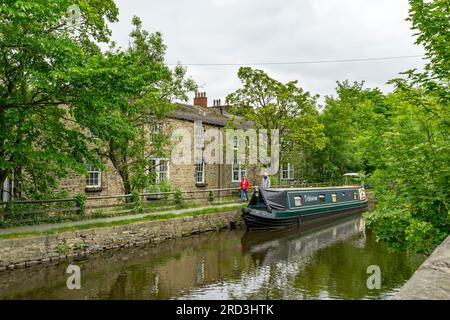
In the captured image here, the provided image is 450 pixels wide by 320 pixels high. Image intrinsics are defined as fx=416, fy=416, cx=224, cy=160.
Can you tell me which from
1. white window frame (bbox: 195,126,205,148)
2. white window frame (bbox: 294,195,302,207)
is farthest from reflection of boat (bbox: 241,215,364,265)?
white window frame (bbox: 195,126,205,148)

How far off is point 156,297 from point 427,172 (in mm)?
6681

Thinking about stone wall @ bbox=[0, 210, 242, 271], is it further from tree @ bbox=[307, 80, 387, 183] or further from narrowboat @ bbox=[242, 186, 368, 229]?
tree @ bbox=[307, 80, 387, 183]

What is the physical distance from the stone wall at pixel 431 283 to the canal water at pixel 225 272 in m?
6.69

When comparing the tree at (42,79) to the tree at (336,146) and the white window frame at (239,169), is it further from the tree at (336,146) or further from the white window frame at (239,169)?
the tree at (336,146)

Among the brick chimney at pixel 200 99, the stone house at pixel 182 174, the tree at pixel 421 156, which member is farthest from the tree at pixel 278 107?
the tree at pixel 421 156

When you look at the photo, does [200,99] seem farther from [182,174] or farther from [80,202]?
[80,202]

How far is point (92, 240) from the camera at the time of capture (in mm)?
14500

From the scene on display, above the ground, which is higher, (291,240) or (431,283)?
(431,283)

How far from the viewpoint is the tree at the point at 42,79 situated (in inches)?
431

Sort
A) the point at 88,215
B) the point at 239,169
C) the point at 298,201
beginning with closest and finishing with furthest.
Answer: the point at 88,215
the point at 298,201
the point at 239,169

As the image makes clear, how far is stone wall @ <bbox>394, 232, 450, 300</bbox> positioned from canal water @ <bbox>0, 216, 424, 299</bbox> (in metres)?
6.69

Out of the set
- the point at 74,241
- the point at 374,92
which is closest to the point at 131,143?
the point at 74,241

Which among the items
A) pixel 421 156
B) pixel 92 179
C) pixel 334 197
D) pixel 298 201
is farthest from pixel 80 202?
pixel 334 197

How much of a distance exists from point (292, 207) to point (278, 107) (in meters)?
7.03
